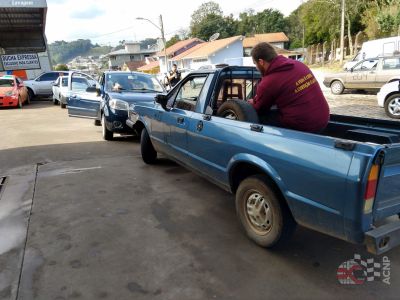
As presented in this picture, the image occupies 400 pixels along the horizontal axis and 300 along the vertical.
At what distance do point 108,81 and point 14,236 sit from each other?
586cm

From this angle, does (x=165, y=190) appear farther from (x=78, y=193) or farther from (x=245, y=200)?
(x=245, y=200)

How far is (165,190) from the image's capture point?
5.02 metres

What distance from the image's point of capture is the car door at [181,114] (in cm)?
457

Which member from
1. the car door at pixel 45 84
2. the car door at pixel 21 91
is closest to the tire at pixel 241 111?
the car door at pixel 21 91

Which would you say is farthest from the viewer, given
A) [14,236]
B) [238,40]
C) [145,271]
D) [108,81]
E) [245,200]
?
[238,40]

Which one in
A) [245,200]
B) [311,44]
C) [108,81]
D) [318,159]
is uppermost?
[311,44]

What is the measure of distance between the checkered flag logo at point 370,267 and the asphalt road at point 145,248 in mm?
71

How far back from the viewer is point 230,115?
12.7ft

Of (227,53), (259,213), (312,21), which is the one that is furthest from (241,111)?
(312,21)

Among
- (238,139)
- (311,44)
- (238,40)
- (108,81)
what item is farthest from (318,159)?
(311,44)

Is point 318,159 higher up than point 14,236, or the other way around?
point 318,159

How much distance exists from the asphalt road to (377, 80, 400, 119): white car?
6902mm

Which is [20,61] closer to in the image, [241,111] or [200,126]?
[200,126]
